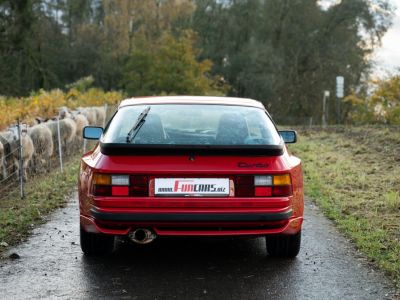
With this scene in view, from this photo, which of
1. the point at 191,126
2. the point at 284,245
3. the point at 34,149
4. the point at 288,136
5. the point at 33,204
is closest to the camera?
the point at 284,245

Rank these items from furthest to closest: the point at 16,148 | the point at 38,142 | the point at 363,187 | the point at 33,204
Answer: the point at 38,142
the point at 16,148
the point at 363,187
the point at 33,204

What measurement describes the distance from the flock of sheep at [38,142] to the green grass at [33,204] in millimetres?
497

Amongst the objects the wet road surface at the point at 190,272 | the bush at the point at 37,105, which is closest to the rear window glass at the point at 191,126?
the wet road surface at the point at 190,272

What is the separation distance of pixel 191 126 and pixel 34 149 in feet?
24.9

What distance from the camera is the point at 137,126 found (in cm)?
562

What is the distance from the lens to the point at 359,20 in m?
48.9

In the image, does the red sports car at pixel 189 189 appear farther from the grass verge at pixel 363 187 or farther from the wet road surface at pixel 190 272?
the grass verge at pixel 363 187

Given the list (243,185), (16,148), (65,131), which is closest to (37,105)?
(65,131)

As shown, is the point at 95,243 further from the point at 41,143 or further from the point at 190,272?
the point at 41,143

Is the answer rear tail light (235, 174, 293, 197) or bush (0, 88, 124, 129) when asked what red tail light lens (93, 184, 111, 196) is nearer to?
rear tail light (235, 174, 293, 197)

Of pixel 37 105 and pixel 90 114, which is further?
pixel 90 114

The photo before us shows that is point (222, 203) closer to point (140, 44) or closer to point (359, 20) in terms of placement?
point (140, 44)

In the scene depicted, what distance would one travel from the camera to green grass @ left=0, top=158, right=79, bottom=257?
7.04 meters

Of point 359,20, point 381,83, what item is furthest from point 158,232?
point 359,20
